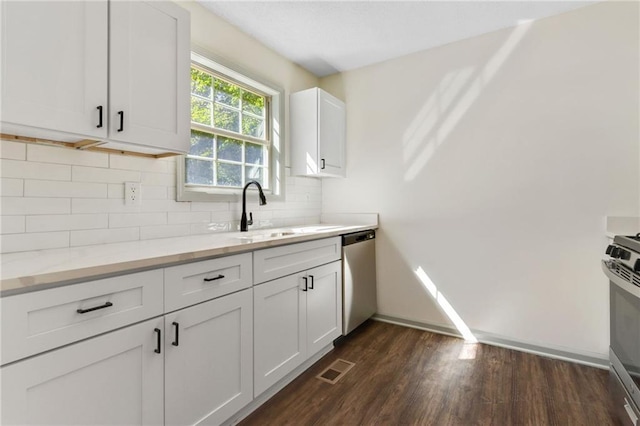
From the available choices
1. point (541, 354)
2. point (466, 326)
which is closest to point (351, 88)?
point (466, 326)

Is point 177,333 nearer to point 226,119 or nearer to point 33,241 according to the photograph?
point 33,241

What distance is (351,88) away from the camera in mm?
3303

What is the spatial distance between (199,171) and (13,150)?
102 centimetres

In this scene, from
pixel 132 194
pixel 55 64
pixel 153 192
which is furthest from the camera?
→ pixel 153 192

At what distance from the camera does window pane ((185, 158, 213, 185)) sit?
2232 mm

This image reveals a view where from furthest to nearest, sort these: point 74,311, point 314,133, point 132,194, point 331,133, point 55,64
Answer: point 331,133, point 314,133, point 132,194, point 55,64, point 74,311

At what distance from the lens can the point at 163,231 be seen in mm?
1984

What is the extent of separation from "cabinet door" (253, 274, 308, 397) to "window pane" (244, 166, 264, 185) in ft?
3.54

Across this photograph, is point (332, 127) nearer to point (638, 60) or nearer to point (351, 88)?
point (351, 88)

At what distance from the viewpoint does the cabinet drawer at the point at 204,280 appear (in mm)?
1334

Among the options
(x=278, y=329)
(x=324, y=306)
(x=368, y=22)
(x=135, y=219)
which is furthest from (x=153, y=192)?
(x=368, y=22)

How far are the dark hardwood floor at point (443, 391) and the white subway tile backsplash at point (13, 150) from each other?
1.64 meters

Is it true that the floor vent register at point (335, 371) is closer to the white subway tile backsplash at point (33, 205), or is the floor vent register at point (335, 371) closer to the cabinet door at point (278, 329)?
the cabinet door at point (278, 329)

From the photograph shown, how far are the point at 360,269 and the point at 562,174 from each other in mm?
1677
